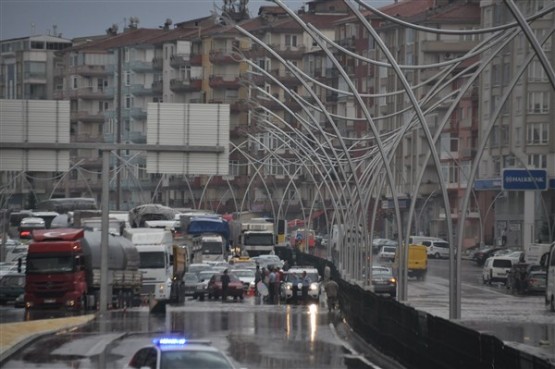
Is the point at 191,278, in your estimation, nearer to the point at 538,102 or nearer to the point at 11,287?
the point at 11,287

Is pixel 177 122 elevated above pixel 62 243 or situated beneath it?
elevated above

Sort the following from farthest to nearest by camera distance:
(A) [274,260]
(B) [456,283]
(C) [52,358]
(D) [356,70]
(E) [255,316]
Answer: (D) [356,70] → (A) [274,260] → (E) [255,316] → (B) [456,283] → (C) [52,358]

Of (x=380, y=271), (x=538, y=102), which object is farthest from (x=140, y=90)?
(x=380, y=271)

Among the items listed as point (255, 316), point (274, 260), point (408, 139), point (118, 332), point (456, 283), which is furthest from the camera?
point (408, 139)

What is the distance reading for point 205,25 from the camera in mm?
185750

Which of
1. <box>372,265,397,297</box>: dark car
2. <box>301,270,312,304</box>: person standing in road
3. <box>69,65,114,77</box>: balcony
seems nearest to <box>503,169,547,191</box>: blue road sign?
<box>372,265,397,297</box>: dark car

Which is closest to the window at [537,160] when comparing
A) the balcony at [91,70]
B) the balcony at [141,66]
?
the balcony at [141,66]

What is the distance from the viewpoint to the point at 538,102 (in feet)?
342

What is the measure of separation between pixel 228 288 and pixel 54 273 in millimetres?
9927

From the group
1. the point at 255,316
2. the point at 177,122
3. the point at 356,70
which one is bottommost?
the point at 255,316

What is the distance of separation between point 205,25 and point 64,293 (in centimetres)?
13371

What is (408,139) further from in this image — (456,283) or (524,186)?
(456,283)

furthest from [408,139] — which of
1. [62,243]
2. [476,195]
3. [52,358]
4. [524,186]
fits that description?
[52,358]

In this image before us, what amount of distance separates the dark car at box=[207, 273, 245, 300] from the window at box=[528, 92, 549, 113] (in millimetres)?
44465
